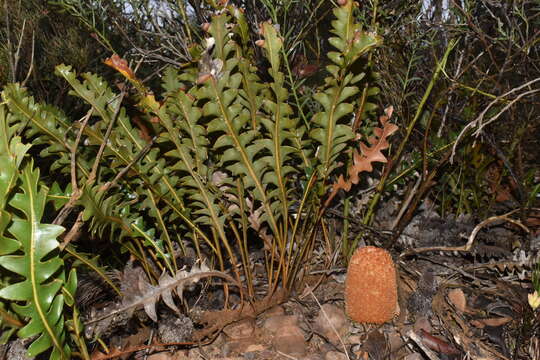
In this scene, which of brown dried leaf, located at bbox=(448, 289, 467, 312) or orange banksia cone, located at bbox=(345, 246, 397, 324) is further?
brown dried leaf, located at bbox=(448, 289, 467, 312)

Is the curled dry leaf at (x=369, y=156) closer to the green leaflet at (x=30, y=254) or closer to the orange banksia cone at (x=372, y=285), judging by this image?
the orange banksia cone at (x=372, y=285)

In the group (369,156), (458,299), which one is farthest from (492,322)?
(369,156)

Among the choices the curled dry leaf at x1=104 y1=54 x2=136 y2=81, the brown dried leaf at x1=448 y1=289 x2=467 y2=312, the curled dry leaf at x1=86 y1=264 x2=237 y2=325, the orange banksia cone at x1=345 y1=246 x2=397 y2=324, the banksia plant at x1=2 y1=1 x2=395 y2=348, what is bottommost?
the brown dried leaf at x1=448 y1=289 x2=467 y2=312

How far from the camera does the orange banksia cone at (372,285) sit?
1406 millimetres

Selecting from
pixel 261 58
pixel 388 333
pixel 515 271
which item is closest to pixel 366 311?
pixel 388 333

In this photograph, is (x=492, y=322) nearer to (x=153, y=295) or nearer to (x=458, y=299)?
(x=458, y=299)

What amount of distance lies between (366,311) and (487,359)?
0.31 m

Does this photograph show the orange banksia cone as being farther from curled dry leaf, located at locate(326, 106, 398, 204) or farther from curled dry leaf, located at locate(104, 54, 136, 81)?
curled dry leaf, located at locate(104, 54, 136, 81)

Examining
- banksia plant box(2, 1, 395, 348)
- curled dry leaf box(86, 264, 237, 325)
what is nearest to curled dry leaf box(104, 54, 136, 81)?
banksia plant box(2, 1, 395, 348)

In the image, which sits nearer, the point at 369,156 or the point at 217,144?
the point at 217,144

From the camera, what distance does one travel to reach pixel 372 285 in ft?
4.62

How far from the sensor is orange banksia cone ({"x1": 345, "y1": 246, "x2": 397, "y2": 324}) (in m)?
1.41

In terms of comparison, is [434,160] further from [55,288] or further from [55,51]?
[55,51]

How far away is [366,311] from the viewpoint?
57.0 inches
